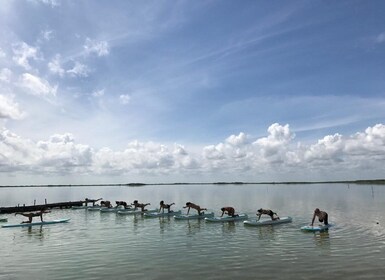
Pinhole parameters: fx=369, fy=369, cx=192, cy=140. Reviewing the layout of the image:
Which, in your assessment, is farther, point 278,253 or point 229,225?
point 229,225

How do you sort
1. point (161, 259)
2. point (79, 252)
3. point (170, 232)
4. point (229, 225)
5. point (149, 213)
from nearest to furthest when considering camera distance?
point (161, 259)
point (79, 252)
point (170, 232)
point (229, 225)
point (149, 213)

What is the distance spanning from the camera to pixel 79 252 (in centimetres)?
2478

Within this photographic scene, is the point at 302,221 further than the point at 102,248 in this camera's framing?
Yes

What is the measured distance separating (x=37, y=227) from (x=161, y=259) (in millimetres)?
22090

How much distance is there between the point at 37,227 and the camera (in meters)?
39.1

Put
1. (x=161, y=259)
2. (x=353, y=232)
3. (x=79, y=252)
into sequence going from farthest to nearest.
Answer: (x=353, y=232), (x=79, y=252), (x=161, y=259)

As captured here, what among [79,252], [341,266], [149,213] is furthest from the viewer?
[149,213]

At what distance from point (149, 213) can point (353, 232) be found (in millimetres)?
26851

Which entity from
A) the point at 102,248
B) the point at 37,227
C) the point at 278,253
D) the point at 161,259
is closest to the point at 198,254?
the point at 161,259

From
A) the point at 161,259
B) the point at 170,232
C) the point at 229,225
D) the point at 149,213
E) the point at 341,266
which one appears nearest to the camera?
the point at 341,266

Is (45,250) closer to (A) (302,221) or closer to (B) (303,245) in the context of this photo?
(B) (303,245)

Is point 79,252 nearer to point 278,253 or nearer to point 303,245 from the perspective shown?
point 278,253

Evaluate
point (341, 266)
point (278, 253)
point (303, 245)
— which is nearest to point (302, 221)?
point (303, 245)

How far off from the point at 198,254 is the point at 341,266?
8.61 m
